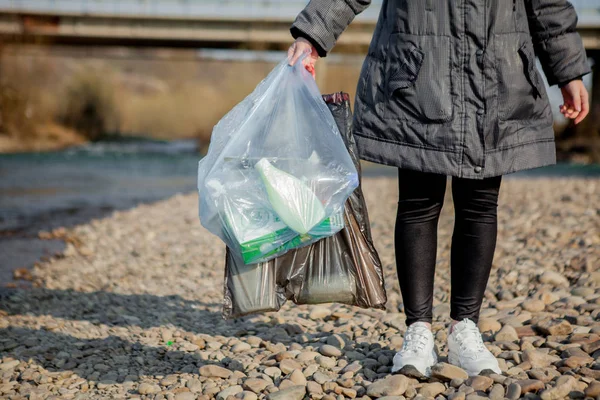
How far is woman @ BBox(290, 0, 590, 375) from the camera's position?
1770 mm

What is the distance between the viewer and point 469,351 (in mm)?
1919

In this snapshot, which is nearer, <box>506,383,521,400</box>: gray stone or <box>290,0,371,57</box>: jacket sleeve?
<box>506,383,521,400</box>: gray stone

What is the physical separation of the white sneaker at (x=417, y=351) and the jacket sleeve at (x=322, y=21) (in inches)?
37.6

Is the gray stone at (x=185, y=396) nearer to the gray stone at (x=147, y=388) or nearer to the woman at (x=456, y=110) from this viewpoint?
the gray stone at (x=147, y=388)

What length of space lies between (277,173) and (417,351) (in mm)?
732

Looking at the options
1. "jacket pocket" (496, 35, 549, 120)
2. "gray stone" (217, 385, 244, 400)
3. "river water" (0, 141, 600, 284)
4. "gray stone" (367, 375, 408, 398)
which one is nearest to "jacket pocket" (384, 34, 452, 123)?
"jacket pocket" (496, 35, 549, 120)

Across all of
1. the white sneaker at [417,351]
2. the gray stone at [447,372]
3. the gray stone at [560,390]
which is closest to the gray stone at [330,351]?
the white sneaker at [417,351]

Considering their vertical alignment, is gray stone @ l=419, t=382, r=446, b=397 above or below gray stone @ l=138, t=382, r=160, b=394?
above

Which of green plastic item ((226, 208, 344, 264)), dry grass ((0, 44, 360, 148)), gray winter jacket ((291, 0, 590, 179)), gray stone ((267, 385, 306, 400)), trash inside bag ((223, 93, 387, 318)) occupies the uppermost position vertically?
gray winter jacket ((291, 0, 590, 179))

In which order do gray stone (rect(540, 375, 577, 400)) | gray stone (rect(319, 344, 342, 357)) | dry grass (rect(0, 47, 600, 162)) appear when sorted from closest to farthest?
gray stone (rect(540, 375, 577, 400)), gray stone (rect(319, 344, 342, 357)), dry grass (rect(0, 47, 600, 162))

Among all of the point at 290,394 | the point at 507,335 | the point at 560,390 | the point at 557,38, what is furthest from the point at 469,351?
the point at 557,38

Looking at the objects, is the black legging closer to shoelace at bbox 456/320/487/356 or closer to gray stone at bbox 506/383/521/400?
shoelace at bbox 456/320/487/356

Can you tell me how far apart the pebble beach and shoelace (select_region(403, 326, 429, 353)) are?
0.31 ft

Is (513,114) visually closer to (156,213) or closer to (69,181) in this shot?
(156,213)
